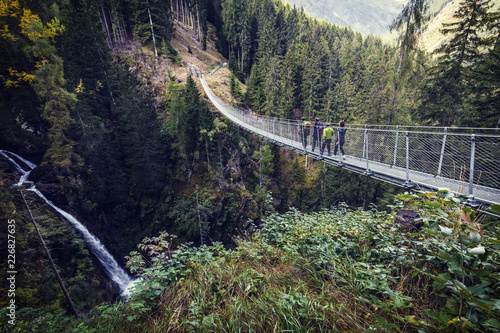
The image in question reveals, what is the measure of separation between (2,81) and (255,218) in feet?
63.5

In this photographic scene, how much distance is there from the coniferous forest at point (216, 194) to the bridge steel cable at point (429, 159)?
93 cm

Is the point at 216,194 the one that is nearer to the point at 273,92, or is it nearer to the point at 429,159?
the point at 273,92

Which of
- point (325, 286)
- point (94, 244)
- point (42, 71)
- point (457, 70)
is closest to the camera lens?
point (325, 286)

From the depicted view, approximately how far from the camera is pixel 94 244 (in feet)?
40.2

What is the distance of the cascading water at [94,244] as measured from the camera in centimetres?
1120

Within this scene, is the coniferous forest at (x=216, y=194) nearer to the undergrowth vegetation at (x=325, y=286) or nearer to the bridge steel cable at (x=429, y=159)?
the undergrowth vegetation at (x=325, y=286)

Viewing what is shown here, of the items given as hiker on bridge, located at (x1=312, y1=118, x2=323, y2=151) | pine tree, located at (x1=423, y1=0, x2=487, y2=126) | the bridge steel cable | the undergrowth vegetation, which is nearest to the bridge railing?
the bridge steel cable

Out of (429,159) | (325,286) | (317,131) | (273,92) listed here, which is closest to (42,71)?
(317,131)

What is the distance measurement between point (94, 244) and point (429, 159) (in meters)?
16.9

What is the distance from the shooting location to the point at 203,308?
2311 millimetres

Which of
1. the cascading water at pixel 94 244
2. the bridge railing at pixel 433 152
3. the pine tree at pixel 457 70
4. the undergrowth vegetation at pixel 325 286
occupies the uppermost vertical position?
the pine tree at pixel 457 70

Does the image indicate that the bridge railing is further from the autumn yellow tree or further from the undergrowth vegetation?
the autumn yellow tree

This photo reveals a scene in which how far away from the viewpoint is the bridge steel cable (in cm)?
317

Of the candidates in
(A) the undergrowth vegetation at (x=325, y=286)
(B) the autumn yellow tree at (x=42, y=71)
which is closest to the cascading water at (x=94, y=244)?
(B) the autumn yellow tree at (x=42, y=71)
